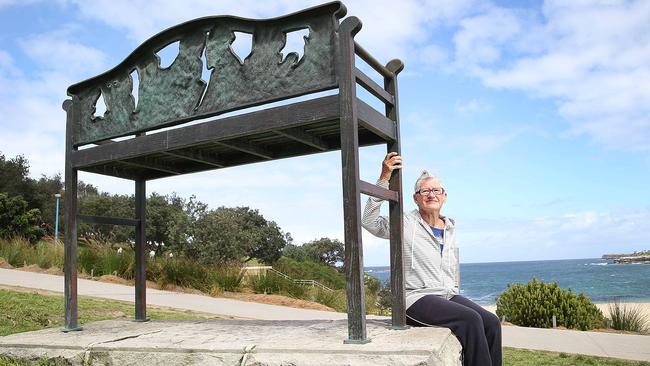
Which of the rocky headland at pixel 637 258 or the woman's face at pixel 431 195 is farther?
the rocky headland at pixel 637 258

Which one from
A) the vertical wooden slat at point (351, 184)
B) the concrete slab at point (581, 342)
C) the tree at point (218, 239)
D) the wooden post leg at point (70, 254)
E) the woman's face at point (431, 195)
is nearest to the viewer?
the vertical wooden slat at point (351, 184)

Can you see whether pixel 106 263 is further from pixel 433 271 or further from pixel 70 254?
pixel 433 271

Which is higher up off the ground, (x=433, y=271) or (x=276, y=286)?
(x=433, y=271)

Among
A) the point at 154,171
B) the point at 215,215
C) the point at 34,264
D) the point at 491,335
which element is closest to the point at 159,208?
the point at 215,215

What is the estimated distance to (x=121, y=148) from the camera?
468 centimetres

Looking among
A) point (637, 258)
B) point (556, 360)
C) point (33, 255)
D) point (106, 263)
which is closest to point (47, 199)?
point (33, 255)

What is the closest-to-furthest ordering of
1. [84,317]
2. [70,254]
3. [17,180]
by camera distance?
[70,254], [84,317], [17,180]

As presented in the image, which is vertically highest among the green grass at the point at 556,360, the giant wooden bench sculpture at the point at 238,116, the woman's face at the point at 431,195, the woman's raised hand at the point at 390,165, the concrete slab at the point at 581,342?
the giant wooden bench sculpture at the point at 238,116

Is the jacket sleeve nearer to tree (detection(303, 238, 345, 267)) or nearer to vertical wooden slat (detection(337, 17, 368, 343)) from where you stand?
vertical wooden slat (detection(337, 17, 368, 343))

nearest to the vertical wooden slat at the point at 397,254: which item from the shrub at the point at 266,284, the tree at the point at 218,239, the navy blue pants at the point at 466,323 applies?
the navy blue pants at the point at 466,323

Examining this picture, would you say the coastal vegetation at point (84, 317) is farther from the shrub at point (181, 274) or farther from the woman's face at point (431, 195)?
the shrub at point (181, 274)

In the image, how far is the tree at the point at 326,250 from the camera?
49531mm

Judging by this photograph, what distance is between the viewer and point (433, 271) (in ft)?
13.4

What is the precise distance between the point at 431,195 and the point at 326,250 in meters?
47.1
